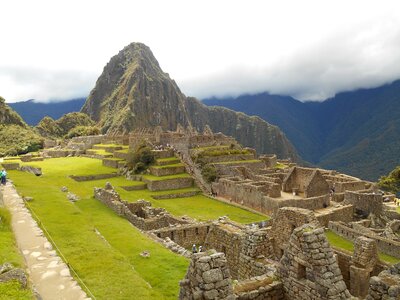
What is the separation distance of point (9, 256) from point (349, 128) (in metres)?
139

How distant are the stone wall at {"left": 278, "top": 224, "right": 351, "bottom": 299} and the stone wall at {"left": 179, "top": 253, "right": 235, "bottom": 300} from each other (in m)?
1.12

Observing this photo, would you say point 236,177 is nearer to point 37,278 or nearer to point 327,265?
point 37,278

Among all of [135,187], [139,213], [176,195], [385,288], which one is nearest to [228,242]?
[385,288]

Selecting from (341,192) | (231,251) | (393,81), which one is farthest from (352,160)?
(231,251)

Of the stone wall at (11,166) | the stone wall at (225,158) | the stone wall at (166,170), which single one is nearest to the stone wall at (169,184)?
the stone wall at (166,170)

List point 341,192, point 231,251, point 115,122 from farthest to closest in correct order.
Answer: point 115,122, point 341,192, point 231,251

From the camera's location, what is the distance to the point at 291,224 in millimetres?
10352

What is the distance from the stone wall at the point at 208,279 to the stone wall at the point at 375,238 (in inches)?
602

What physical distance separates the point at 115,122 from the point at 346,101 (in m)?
115

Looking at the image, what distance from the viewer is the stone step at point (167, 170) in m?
39.2

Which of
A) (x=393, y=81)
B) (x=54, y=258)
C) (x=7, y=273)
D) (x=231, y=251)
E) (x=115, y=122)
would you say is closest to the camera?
(x=7, y=273)

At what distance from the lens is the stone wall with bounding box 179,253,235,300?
15.6 feet

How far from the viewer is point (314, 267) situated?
5.08m

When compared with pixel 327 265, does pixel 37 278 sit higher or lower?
lower
